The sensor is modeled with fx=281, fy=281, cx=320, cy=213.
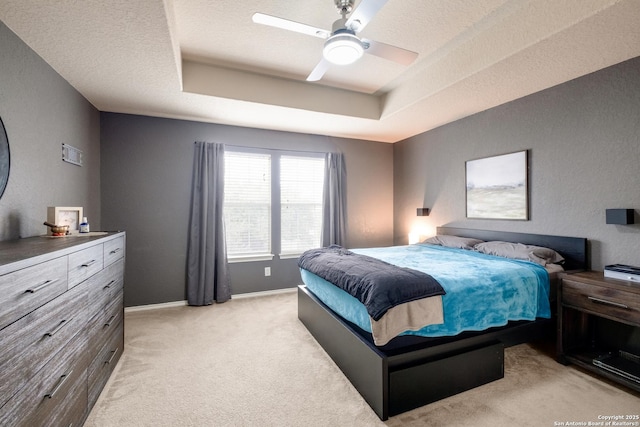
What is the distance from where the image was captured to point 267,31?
2.42 metres

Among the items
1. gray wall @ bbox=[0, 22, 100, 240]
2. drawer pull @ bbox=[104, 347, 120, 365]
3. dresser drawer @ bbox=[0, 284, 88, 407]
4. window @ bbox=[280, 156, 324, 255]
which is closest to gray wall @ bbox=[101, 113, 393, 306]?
window @ bbox=[280, 156, 324, 255]

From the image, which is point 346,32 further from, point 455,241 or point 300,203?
point 300,203

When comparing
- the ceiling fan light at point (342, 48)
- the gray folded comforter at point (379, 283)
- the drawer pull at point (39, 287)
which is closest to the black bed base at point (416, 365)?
the gray folded comforter at point (379, 283)

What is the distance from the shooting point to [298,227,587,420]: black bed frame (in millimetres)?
1740

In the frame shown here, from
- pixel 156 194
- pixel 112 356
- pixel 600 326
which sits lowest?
pixel 112 356

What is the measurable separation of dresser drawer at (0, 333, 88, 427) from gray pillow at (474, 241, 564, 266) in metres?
3.45

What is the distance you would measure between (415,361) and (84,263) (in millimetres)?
2135

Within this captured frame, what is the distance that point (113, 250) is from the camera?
2205 millimetres

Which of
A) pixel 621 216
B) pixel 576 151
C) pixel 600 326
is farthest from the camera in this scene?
pixel 576 151

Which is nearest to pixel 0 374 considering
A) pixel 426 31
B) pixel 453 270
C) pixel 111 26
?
pixel 111 26

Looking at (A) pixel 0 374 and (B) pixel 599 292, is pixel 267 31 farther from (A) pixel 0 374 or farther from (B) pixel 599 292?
(B) pixel 599 292

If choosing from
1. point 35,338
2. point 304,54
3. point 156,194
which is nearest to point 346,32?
point 304,54

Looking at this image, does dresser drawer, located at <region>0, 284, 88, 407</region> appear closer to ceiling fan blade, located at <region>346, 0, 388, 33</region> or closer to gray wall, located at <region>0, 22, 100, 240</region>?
gray wall, located at <region>0, 22, 100, 240</region>

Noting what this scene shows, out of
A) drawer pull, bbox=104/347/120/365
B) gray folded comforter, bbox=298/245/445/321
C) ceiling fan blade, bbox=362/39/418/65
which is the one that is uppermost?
ceiling fan blade, bbox=362/39/418/65
